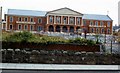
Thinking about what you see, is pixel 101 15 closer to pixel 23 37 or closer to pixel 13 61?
pixel 23 37

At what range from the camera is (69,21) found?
226 ft

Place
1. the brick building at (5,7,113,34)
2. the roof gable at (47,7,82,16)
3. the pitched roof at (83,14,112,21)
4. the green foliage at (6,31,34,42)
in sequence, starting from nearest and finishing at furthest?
the green foliage at (6,31,34,42), the brick building at (5,7,113,34), the roof gable at (47,7,82,16), the pitched roof at (83,14,112,21)

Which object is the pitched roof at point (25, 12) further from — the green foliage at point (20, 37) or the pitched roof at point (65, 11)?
the green foliage at point (20, 37)

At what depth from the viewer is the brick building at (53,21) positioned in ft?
219

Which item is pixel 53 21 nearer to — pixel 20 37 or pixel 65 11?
pixel 65 11

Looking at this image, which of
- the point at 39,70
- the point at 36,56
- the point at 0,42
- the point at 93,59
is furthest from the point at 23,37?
the point at 39,70

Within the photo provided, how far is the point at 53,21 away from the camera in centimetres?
6744

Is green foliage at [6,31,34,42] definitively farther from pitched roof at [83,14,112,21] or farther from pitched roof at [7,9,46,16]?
pitched roof at [83,14,112,21]

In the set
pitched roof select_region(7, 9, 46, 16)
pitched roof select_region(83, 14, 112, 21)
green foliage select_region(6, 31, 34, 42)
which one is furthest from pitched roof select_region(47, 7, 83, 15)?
→ green foliage select_region(6, 31, 34, 42)

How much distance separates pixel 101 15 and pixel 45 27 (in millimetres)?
17507

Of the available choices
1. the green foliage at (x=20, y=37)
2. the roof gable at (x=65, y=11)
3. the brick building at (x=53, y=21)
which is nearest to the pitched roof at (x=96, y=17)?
the brick building at (x=53, y=21)

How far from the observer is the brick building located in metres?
66.8

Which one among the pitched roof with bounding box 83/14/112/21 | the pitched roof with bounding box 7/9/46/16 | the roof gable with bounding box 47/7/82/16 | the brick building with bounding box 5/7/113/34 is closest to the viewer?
the brick building with bounding box 5/7/113/34

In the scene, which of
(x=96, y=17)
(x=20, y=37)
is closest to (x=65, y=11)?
(x=96, y=17)
